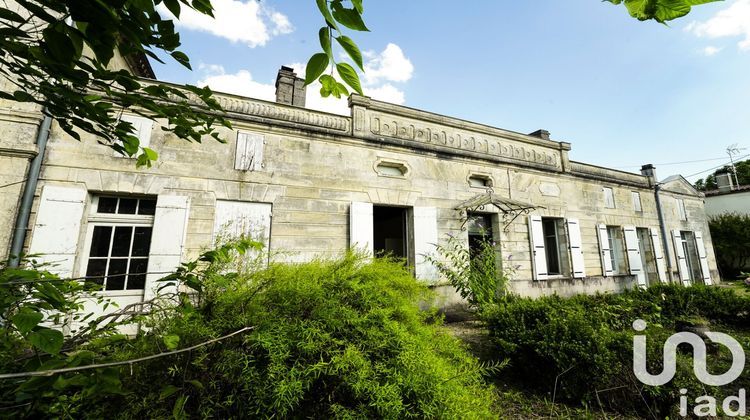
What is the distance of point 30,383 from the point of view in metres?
0.75

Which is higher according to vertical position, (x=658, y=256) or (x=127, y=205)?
(x=127, y=205)

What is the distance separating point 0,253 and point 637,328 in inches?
319

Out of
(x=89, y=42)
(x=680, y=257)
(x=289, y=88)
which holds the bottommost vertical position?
(x=680, y=257)

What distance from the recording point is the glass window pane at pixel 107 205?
494cm

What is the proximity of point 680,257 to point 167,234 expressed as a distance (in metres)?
15.9

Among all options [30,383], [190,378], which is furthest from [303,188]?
[30,383]

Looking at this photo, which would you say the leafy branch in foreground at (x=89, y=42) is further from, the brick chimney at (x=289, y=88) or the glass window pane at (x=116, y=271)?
the brick chimney at (x=289, y=88)

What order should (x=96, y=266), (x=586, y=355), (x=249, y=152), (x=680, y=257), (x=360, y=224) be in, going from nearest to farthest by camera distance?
(x=586, y=355), (x=96, y=266), (x=249, y=152), (x=360, y=224), (x=680, y=257)

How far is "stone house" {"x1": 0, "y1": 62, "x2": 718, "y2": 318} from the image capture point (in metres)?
4.59

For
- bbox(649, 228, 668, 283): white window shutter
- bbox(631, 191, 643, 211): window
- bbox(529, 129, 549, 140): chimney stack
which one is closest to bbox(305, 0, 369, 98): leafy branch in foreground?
bbox(529, 129, 549, 140): chimney stack

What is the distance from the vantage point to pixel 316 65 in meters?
0.99

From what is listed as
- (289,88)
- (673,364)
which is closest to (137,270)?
(289,88)

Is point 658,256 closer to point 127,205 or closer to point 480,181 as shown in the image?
point 480,181

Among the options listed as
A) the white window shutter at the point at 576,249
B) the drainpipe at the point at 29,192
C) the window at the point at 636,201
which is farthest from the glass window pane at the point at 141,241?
the window at the point at 636,201
